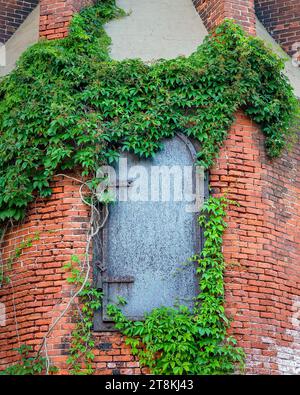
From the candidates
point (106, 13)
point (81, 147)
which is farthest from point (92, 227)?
point (106, 13)

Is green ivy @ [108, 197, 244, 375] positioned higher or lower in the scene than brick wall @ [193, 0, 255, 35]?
lower

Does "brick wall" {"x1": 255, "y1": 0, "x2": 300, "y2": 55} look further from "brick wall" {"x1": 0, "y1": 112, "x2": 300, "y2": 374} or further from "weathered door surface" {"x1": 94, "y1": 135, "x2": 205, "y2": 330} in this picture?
"weathered door surface" {"x1": 94, "y1": 135, "x2": 205, "y2": 330}

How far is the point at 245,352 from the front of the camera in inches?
425

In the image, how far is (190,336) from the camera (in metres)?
10.6

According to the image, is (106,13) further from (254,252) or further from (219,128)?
(254,252)

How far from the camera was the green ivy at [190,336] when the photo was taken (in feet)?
34.7

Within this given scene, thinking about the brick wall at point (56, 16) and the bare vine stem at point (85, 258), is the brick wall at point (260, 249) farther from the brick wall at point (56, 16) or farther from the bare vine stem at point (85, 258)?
the brick wall at point (56, 16)

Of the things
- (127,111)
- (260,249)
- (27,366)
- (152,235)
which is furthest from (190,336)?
(127,111)

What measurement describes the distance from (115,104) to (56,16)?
167cm

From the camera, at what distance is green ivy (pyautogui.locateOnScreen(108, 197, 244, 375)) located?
10562mm

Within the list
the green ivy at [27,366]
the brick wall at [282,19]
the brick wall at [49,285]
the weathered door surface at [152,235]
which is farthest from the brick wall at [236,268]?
the brick wall at [282,19]

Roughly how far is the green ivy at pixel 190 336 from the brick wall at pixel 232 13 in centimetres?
354

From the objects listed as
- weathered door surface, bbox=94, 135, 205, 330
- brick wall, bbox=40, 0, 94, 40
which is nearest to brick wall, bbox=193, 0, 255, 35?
brick wall, bbox=40, 0, 94, 40

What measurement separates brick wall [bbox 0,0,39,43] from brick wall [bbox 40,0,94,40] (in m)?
1.63
